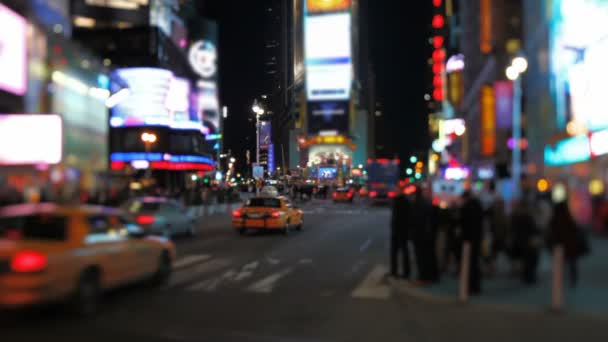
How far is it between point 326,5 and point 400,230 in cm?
14707

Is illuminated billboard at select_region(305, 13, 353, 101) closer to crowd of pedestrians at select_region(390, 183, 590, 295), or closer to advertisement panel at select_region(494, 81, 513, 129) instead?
advertisement panel at select_region(494, 81, 513, 129)

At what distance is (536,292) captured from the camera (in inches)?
384

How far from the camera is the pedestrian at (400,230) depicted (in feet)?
36.2

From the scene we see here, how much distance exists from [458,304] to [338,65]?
487 feet

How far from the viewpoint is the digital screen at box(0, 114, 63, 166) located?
87.5 feet

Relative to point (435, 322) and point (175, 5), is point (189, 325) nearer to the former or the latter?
point (435, 322)

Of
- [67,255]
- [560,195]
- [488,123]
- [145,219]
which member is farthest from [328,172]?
[67,255]

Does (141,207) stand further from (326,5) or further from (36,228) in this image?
(326,5)

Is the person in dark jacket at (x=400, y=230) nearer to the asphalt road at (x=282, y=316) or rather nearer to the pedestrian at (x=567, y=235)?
the asphalt road at (x=282, y=316)

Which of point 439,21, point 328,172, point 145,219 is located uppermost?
point 439,21

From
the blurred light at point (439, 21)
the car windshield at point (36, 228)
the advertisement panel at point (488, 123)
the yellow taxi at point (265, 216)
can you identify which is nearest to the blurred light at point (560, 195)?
the car windshield at point (36, 228)

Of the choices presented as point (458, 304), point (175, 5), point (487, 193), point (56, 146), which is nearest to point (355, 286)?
point (458, 304)

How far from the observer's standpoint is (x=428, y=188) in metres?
11.6

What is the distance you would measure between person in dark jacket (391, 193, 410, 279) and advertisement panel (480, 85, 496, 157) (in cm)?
3644
